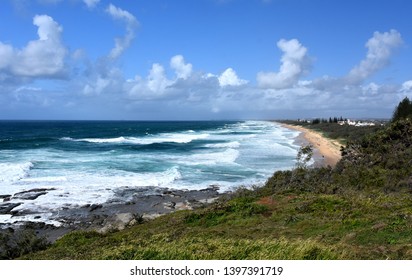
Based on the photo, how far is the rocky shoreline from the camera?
1923 cm

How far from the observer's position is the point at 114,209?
22953mm

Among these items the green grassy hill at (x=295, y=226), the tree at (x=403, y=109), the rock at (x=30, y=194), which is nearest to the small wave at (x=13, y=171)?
the rock at (x=30, y=194)

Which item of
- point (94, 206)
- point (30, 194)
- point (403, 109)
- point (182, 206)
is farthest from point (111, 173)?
point (403, 109)

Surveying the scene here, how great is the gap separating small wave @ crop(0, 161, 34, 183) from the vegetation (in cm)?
1818

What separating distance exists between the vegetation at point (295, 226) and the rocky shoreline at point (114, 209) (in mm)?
2973

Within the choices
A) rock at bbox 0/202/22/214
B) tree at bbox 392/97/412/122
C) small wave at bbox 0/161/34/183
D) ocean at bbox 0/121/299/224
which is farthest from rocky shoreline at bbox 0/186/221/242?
tree at bbox 392/97/412/122

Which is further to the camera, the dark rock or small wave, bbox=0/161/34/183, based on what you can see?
small wave, bbox=0/161/34/183

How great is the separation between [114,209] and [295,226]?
1316 centimetres

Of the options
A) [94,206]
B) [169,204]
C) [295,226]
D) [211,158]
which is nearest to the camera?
[295,226]

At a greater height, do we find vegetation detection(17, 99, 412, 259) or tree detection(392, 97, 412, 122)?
tree detection(392, 97, 412, 122)

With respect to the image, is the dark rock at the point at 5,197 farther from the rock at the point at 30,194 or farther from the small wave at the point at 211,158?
the small wave at the point at 211,158

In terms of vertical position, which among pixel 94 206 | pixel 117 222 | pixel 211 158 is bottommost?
pixel 117 222

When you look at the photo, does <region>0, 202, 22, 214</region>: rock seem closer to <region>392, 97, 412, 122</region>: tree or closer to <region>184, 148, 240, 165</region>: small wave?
<region>184, 148, 240, 165</region>: small wave

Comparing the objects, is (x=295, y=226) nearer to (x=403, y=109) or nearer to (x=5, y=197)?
(x=5, y=197)
